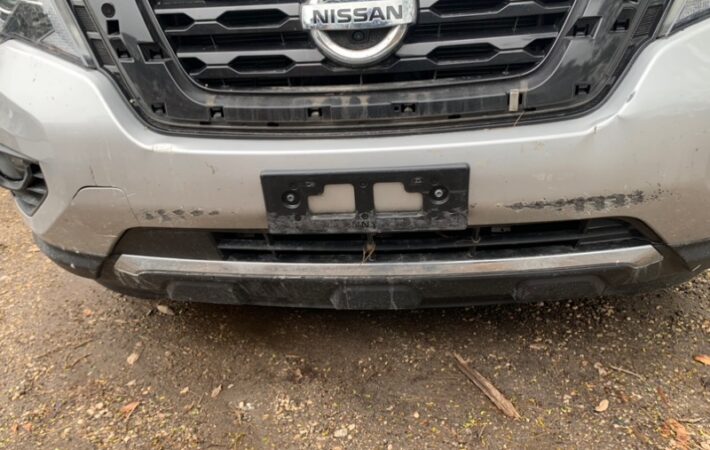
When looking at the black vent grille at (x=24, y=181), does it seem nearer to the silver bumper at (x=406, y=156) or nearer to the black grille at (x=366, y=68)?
the silver bumper at (x=406, y=156)

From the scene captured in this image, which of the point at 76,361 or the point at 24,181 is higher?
the point at 24,181

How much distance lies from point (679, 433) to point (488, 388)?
60 cm

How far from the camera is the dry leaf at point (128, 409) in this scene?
2.18 meters

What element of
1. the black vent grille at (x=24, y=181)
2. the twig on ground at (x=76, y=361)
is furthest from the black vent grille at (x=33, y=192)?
the twig on ground at (x=76, y=361)

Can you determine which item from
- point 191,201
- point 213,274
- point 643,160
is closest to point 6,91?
point 191,201

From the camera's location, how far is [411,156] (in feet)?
5.40

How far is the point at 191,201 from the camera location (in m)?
1.76

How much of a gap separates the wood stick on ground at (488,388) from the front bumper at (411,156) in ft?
2.35

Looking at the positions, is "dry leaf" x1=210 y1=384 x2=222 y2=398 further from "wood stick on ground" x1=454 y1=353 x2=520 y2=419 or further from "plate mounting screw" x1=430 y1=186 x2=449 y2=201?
"plate mounting screw" x1=430 y1=186 x2=449 y2=201

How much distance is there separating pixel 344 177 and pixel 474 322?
1.12 meters

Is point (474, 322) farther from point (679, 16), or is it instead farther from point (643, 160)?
point (679, 16)

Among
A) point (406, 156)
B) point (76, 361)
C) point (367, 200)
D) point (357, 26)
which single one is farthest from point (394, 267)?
point (76, 361)

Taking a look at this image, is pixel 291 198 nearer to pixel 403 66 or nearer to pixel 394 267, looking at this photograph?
pixel 394 267

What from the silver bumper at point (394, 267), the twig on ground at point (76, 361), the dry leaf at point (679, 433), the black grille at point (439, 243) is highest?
the black grille at point (439, 243)
